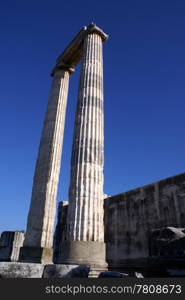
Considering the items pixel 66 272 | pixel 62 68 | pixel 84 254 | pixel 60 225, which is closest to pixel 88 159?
pixel 84 254

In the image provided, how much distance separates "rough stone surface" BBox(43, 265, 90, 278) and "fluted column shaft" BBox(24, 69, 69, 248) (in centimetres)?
588

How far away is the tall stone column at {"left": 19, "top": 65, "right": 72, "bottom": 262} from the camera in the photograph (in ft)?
34.6

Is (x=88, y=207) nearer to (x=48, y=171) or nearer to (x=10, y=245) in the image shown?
(x=48, y=171)

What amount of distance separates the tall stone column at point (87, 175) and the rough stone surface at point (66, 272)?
211cm

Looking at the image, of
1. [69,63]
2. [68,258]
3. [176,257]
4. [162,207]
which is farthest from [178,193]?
[69,63]

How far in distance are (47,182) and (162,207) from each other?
6.69m

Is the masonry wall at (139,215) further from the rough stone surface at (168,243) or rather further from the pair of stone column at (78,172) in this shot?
the rough stone surface at (168,243)

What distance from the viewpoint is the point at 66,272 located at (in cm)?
484

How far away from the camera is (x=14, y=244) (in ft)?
40.9

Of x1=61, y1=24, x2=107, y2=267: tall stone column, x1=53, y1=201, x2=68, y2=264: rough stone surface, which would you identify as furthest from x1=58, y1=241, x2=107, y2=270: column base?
x1=53, y1=201, x2=68, y2=264: rough stone surface

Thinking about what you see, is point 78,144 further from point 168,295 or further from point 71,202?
point 168,295

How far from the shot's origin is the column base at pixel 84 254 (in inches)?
275

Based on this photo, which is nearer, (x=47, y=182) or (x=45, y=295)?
(x=45, y=295)

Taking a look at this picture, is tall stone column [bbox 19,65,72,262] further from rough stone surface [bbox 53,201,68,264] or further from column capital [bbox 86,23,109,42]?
rough stone surface [bbox 53,201,68,264]
